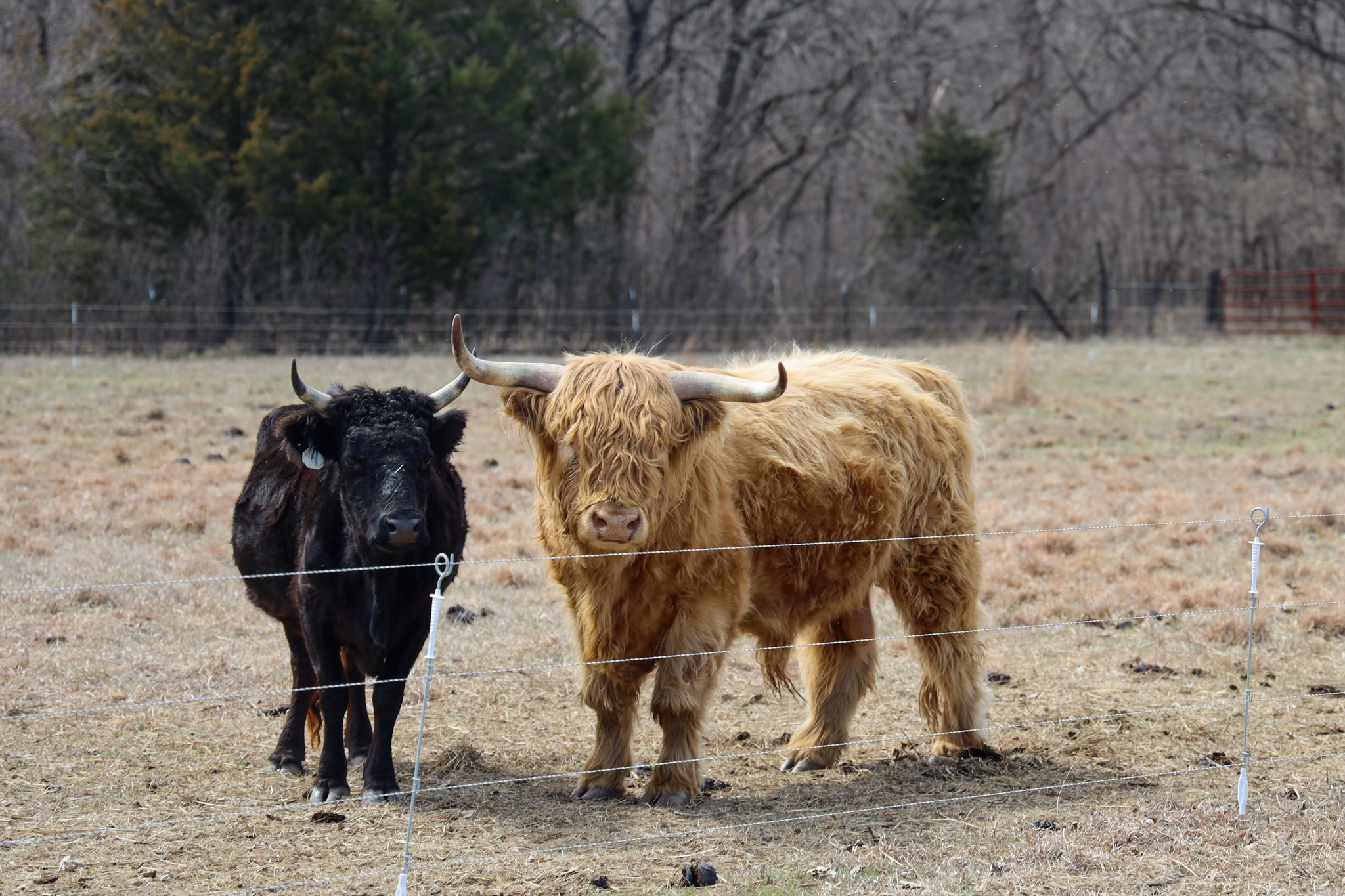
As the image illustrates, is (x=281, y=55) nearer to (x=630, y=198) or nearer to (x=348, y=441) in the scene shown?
(x=630, y=198)

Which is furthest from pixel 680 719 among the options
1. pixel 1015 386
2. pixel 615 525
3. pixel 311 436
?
pixel 1015 386

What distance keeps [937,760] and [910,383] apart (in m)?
1.71

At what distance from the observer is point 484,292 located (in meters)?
22.5

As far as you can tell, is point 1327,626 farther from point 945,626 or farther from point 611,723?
point 611,723

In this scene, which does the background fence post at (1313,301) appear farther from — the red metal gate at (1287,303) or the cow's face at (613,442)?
the cow's face at (613,442)

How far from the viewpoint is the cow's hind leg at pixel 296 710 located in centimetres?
497

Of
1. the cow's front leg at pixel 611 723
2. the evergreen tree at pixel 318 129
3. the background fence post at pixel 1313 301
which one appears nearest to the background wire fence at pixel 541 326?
the evergreen tree at pixel 318 129

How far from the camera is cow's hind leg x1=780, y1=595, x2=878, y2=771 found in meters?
5.25

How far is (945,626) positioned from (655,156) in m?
25.6

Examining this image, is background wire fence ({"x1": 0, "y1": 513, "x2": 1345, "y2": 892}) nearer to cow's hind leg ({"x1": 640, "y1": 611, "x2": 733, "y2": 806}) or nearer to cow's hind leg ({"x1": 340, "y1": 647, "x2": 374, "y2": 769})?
cow's hind leg ({"x1": 640, "y1": 611, "x2": 733, "y2": 806})

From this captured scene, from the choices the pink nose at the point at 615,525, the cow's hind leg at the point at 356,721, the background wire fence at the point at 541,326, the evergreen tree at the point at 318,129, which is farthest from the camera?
the evergreen tree at the point at 318,129

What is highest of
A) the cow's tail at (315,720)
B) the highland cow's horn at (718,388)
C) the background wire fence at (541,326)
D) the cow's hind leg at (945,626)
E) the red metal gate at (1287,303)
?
the red metal gate at (1287,303)

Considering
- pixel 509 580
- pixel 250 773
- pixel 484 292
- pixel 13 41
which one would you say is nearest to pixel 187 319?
pixel 484 292

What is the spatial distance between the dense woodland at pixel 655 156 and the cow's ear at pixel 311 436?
49.4 feet
